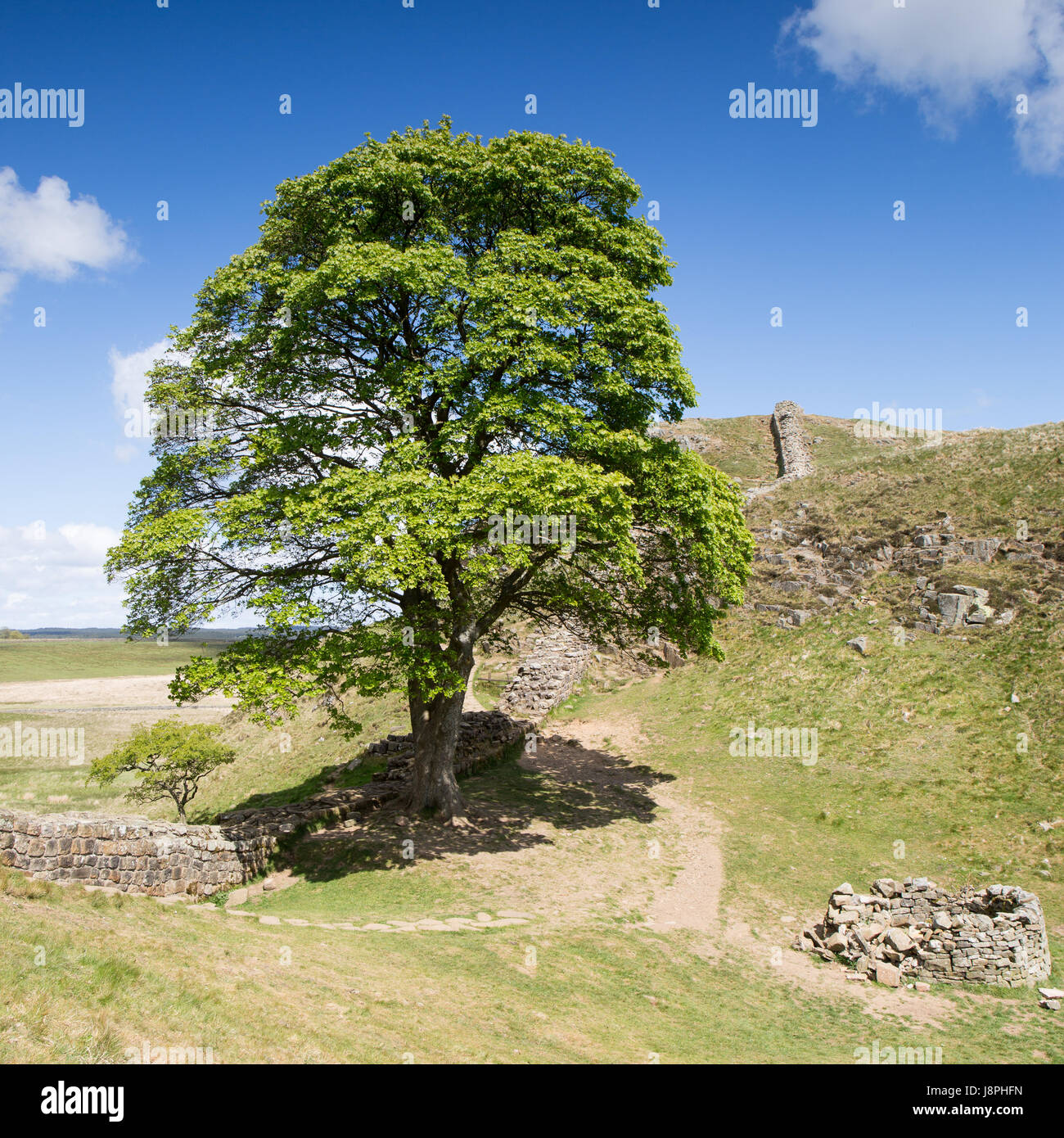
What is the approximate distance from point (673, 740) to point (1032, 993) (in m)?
14.6

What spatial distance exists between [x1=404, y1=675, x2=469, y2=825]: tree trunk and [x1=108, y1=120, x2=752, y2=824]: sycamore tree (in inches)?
2.6

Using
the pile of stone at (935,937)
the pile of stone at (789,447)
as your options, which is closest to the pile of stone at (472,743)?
the pile of stone at (935,937)

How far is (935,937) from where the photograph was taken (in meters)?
13.9

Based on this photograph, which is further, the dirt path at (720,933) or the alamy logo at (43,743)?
the alamy logo at (43,743)

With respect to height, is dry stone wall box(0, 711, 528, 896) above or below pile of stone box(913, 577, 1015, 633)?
below

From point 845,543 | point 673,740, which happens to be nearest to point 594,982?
point 673,740

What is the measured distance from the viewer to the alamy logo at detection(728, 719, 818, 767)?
25.0 meters

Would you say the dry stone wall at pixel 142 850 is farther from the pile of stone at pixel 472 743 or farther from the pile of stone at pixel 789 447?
the pile of stone at pixel 789 447

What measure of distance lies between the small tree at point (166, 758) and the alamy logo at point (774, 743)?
1908 centimetres

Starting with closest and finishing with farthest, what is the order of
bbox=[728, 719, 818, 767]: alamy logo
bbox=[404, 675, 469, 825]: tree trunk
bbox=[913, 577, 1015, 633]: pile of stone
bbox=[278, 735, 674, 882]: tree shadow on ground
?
1. bbox=[278, 735, 674, 882]: tree shadow on ground
2. bbox=[404, 675, 469, 825]: tree trunk
3. bbox=[728, 719, 818, 767]: alamy logo
4. bbox=[913, 577, 1015, 633]: pile of stone

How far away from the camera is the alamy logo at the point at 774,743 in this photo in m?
25.0

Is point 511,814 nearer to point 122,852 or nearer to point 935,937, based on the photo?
point 122,852

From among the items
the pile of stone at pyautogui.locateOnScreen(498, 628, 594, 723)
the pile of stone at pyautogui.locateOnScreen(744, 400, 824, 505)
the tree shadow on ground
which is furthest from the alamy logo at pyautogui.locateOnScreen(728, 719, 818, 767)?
the pile of stone at pyautogui.locateOnScreen(744, 400, 824, 505)

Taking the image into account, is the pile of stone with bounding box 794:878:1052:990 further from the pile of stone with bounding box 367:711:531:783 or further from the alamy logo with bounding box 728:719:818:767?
the pile of stone with bounding box 367:711:531:783
